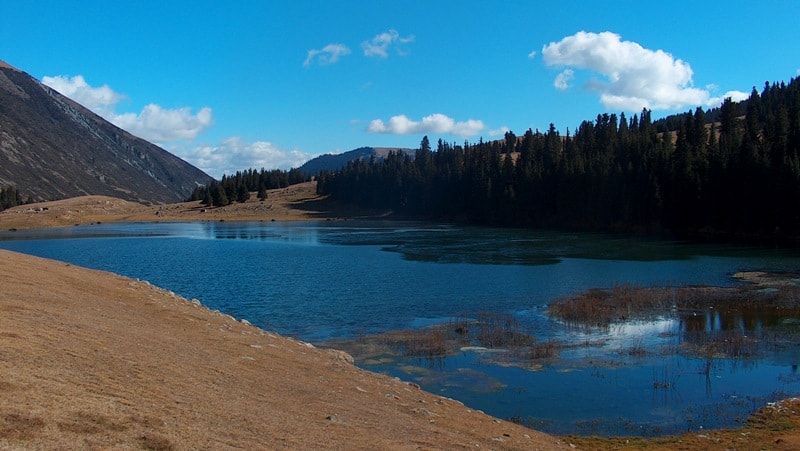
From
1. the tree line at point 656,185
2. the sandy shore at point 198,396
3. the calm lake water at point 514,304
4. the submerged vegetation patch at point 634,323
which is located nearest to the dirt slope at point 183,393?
the sandy shore at point 198,396

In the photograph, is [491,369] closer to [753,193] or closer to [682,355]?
[682,355]

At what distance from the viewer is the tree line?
8931 cm

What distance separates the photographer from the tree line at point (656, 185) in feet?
293

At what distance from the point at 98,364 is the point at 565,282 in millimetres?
41436

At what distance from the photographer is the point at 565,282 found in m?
49.8

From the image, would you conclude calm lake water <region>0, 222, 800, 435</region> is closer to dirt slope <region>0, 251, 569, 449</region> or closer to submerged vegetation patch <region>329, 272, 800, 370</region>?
submerged vegetation patch <region>329, 272, 800, 370</region>

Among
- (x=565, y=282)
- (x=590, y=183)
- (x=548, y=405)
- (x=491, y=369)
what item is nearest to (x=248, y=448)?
(x=548, y=405)

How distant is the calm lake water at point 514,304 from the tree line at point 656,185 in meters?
17.2

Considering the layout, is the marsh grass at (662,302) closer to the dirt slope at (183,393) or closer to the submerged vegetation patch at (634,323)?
the submerged vegetation patch at (634,323)

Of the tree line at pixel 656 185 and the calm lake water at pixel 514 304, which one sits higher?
the tree line at pixel 656 185

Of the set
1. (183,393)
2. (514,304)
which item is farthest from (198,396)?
(514,304)

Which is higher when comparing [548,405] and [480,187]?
[480,187]

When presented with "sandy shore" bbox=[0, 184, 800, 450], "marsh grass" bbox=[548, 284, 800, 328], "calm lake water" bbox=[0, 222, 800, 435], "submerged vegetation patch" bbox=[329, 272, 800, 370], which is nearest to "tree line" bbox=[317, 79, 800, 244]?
"calm lake water" bbox=[0, 222, 800, 435]

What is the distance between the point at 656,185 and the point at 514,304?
8285 cm
